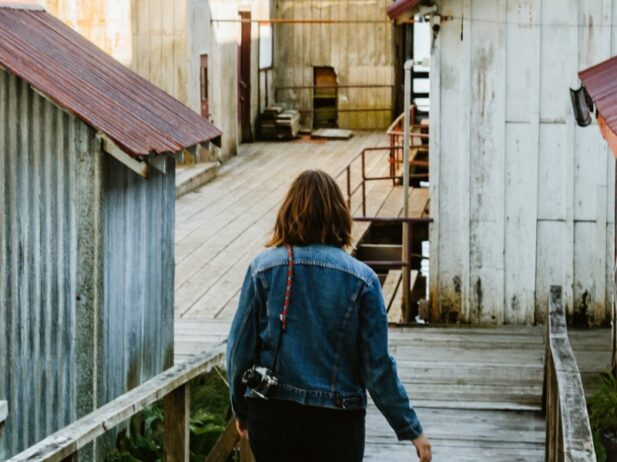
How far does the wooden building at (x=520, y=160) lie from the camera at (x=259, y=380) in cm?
826

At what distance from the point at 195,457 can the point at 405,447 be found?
129 centimetres

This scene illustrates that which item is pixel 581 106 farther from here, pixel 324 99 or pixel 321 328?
pixel 324 99

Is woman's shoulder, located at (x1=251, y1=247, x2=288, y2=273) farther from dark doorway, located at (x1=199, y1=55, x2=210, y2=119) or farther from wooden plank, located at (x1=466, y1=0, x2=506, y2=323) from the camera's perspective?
dark doorway, located at (x1=199, y1=55, x2=210, y2=119)

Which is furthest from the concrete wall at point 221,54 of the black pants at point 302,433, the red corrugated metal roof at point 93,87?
the black pants at point 302,433

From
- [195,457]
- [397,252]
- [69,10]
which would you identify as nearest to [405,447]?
[195,457]

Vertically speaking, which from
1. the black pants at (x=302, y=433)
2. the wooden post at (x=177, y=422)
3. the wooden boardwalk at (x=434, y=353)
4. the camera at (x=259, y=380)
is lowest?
the wooden boardwalk at (x=434, y=353)

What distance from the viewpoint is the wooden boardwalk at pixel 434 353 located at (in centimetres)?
898

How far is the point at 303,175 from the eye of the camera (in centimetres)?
490

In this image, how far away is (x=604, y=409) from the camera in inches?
372

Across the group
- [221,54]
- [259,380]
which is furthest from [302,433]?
[221,54]

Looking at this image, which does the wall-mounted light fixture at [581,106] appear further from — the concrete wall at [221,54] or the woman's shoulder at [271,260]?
the concrete wall at [221,54]

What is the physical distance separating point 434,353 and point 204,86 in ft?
41.9

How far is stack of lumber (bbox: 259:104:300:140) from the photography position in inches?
1130

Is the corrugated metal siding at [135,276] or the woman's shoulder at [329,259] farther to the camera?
the corrugated metal siding at [135,276]
